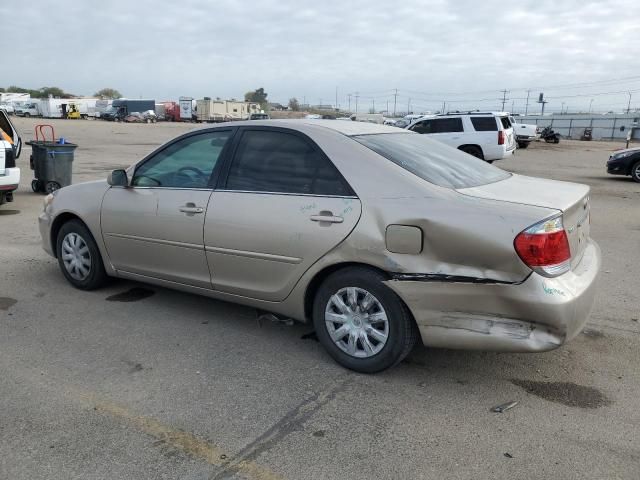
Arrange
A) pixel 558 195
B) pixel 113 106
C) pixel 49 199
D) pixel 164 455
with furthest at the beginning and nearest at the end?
pixel 113 106 → pixel 49 199 → pixel 558 195 → pixel 164 455

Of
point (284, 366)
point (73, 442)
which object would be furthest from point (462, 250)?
point (73, 442)

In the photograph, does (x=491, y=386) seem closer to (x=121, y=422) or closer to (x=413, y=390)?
(x=413, y=390)

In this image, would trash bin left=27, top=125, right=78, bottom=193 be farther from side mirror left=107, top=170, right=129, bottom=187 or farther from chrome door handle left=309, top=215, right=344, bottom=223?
chrome door handle left=309, top=215, right=344, bottom=223

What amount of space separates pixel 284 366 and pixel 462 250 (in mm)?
1457

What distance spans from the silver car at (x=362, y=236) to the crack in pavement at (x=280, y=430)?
1.19ft

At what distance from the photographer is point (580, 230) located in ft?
11.9

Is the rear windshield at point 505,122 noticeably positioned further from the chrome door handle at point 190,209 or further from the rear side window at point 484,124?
the chrome door handle at point 190,209

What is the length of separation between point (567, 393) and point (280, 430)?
5.88 feet

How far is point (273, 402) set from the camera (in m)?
3.33

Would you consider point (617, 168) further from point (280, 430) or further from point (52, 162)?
point (280, 430)

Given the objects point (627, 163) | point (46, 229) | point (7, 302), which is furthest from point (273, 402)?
point (627, 163)

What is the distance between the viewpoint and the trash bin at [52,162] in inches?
433

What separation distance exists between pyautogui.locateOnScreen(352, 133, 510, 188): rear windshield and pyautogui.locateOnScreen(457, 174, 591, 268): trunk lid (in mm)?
135

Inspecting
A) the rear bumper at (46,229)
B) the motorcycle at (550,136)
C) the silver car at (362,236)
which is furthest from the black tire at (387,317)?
the motorcycle at (550,136)
